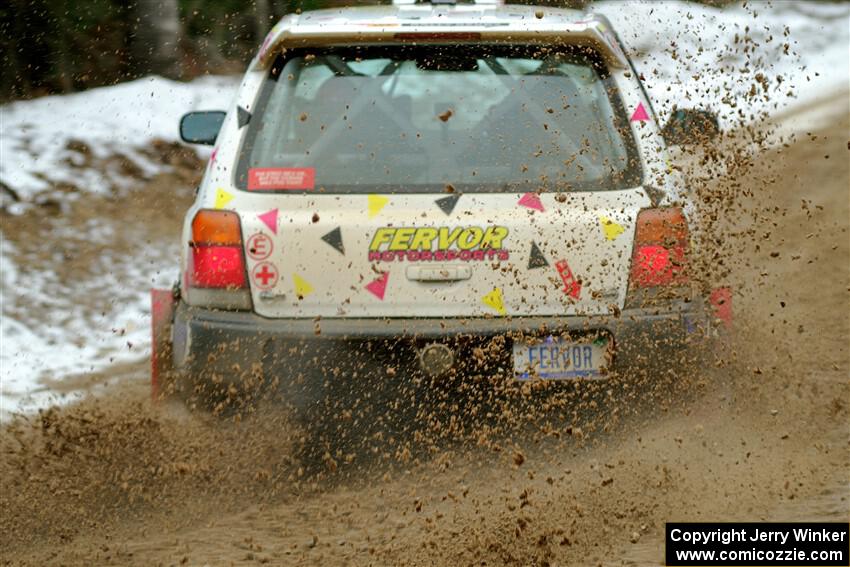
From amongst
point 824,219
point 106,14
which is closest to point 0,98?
point 106,14

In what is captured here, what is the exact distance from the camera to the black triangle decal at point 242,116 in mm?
5031

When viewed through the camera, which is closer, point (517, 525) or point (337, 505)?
point (517, 525)

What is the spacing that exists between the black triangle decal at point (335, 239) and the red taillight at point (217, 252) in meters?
0.32

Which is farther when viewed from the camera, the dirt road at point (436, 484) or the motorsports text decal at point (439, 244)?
the motorsports text decal at point (439, 244)

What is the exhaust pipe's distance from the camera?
4598mm

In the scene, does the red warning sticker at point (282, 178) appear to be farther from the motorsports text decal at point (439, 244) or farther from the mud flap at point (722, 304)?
the mud flap at point (722, 304)

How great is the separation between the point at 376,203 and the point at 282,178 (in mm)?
382

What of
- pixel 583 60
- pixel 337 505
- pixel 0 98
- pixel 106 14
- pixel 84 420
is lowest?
pixel 0 98

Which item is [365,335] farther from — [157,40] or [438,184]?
[157,40]

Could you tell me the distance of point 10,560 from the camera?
4176 millimetres

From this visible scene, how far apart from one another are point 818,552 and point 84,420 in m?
2.89

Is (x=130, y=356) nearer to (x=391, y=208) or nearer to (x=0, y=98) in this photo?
(x=391, y=208)

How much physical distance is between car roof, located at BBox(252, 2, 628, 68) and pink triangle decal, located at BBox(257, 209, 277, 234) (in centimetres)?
66

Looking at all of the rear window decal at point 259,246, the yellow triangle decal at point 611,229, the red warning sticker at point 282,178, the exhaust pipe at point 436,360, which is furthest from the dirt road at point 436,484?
the red warning sticker at point 282,178
